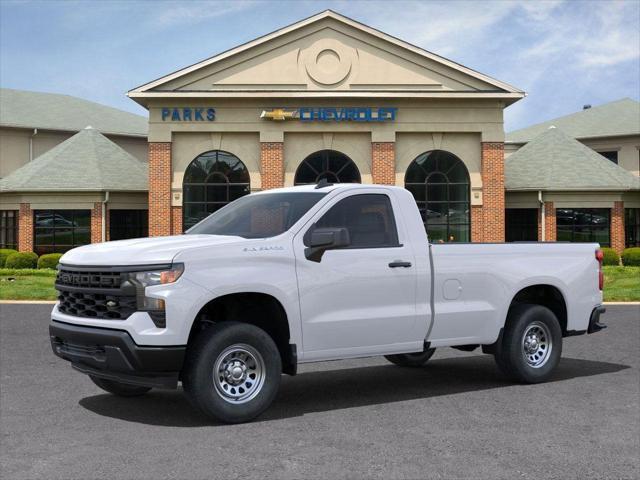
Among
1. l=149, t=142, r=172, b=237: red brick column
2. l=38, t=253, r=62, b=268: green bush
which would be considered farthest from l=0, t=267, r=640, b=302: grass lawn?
l=149, t=142, r=172, b=237: red brick column

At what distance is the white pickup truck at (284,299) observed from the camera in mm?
6723

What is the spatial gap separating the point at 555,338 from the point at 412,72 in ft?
85.1

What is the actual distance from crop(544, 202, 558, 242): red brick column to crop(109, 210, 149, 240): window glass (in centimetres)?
1913

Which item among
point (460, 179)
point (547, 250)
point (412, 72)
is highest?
point (412, 72)

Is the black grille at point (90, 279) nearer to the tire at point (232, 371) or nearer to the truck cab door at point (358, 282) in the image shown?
the tire at point (232, 371)

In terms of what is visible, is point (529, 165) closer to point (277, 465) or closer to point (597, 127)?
point (597, 127)

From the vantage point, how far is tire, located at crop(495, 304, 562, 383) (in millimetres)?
8914

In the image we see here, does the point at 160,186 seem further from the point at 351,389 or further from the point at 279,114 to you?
the point at 351,389

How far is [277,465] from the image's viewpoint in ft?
18.4

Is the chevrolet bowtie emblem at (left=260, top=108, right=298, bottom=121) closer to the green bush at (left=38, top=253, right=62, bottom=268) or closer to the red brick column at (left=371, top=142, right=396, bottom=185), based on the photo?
the red brick column at (left=371, top=142, right=396, bottom=185)

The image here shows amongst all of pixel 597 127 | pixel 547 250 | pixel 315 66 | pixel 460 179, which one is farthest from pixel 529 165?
pixel 547 250

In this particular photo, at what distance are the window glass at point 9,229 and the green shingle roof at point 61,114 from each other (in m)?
10.3

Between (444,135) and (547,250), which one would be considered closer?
(547,250)

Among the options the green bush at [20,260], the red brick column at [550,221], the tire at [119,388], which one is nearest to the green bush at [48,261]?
the green bush at [20,260]
